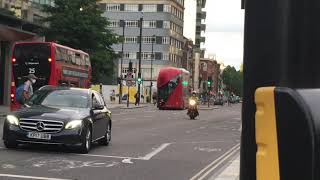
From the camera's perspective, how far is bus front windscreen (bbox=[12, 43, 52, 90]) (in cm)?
3111

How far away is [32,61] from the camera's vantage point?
3150 cm

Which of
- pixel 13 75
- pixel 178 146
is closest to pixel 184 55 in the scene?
pixel 13 75

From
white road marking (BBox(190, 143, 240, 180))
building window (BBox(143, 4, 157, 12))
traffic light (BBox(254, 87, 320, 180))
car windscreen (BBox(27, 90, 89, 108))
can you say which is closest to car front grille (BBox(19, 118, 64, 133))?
car windscreen (BBox(27, 90, 89, 108))

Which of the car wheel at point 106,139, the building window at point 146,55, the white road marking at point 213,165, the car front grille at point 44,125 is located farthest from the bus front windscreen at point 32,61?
the building window at point 146,55

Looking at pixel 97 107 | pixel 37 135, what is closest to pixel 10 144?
pixel 37 135

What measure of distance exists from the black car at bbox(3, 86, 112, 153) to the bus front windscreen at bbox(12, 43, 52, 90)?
639 inches

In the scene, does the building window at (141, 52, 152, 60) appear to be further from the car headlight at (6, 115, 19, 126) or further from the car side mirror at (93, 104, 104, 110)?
the car headlight at (6, 115, 19, 126)

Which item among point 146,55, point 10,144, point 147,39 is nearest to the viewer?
point 10,144

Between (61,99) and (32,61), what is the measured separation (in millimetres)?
16945

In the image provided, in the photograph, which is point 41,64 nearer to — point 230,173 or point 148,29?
point 230,173

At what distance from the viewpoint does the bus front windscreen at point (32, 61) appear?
102 ft

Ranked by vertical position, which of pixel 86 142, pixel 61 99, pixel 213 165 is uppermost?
pixel 61 99

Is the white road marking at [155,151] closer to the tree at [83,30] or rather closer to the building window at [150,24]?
the tree at [83,30]

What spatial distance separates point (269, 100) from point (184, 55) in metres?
141
